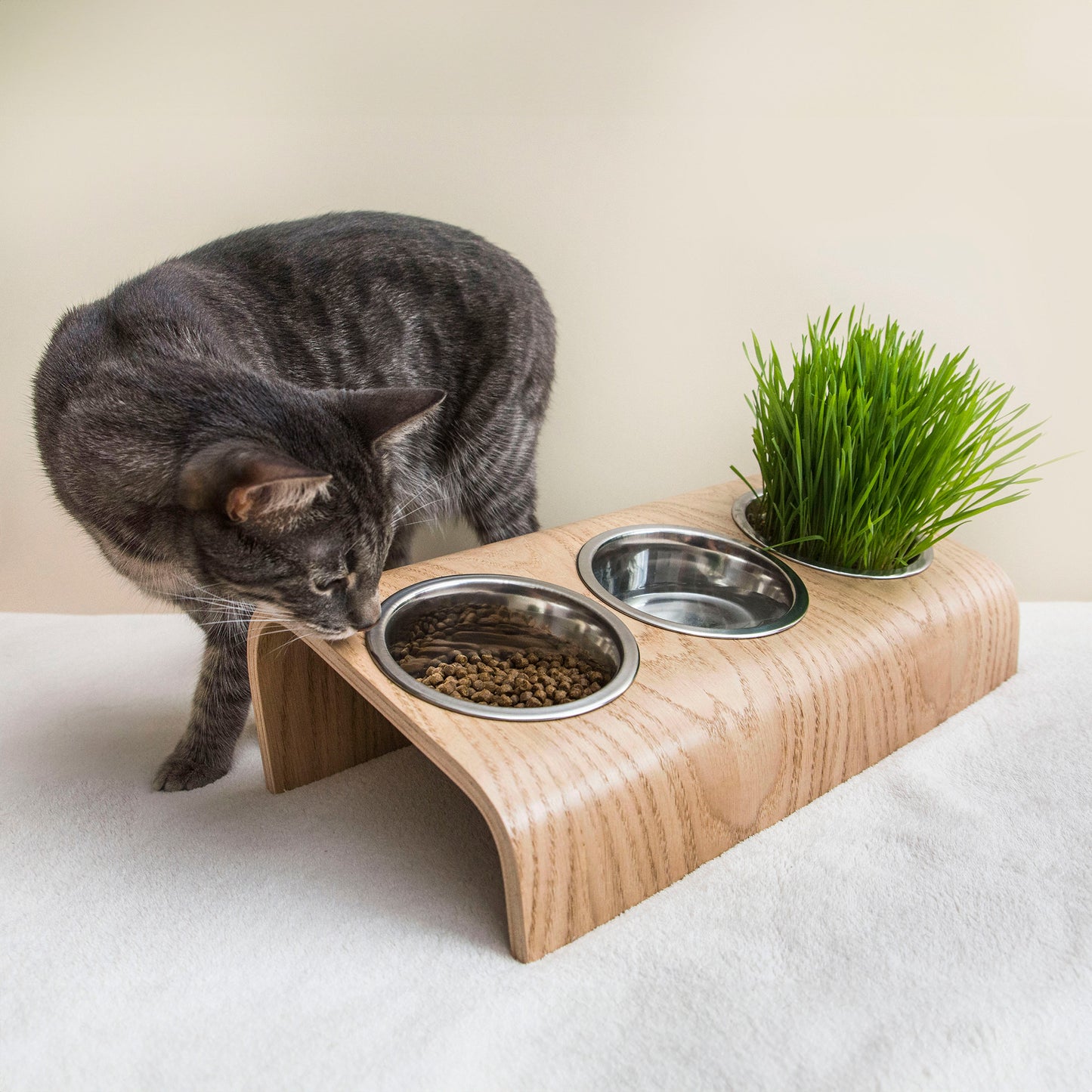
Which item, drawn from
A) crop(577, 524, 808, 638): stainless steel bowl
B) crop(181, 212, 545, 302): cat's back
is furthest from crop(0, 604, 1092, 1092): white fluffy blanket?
crop(181, 212, 545, 302): cat's back

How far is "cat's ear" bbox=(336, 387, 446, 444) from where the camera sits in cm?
97

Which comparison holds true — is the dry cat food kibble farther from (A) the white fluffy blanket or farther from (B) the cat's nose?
(A) the white fluffy blanket

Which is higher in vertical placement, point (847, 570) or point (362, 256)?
point (362, 256)

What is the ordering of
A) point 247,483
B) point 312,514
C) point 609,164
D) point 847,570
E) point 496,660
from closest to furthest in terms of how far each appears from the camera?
point 247,483 → point 312,514 → point 496,660 → point 847,570 → point 609,164

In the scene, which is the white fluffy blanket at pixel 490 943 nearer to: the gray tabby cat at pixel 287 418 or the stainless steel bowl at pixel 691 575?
the gray tabby cat at pixel 287 418

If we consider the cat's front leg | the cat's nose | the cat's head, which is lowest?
the cat's front leg

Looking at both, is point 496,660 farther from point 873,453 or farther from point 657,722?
point 873,453

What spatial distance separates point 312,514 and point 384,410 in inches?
5.6

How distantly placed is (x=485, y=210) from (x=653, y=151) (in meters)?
0.30

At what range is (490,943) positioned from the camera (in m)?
0.87

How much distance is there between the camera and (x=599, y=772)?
0.84 meters

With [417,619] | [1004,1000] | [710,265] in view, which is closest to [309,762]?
[417,619]

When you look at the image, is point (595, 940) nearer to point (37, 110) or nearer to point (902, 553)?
point (902, 553)

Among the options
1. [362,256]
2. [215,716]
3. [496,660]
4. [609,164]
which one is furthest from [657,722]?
[609,164]
